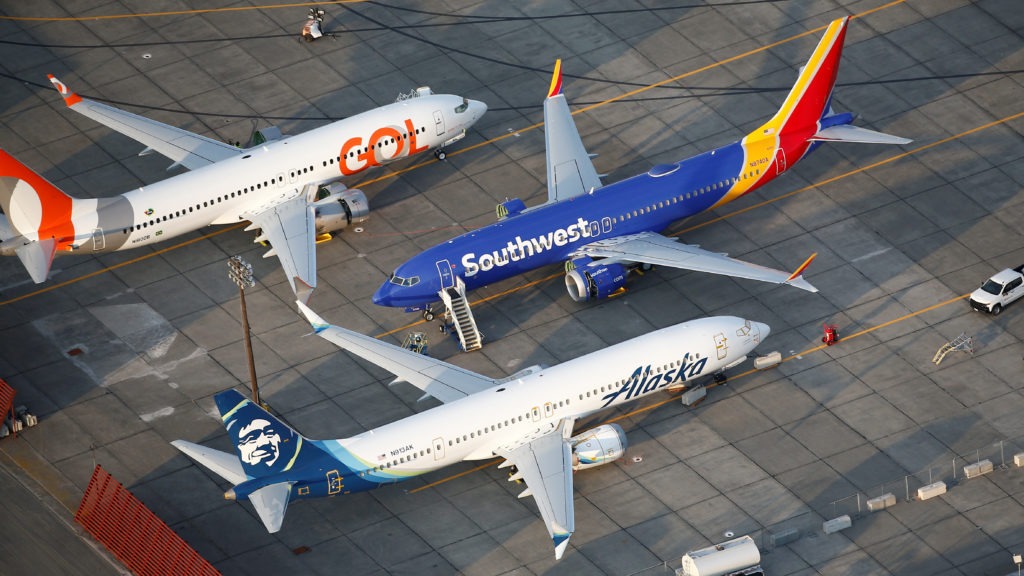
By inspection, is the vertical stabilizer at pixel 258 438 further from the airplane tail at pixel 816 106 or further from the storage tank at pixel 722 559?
the airplane tail at pixel 816 106

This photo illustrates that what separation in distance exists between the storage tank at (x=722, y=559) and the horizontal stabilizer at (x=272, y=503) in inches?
690

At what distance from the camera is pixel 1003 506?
86750 millimetres

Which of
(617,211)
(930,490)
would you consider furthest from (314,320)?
(930,490)

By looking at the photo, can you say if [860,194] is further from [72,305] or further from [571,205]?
[72,305]

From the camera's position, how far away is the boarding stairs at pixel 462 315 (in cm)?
9612

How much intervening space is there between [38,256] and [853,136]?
4322 centimetres

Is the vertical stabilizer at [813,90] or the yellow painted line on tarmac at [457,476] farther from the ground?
the vertical stabilizer at [813,90]

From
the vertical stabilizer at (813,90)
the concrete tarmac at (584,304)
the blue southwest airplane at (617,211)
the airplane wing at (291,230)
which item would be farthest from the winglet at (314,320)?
the vertical stabilizer at (813,90)

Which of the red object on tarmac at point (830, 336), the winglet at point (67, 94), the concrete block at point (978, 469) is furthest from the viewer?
the winglet at point (67, 94)

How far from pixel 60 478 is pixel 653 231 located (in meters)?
33.1

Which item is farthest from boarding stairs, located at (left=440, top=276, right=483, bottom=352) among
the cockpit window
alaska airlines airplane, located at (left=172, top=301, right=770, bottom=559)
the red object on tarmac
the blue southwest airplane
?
the red object on tarmac

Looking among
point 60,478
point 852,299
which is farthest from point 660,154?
point 60,478

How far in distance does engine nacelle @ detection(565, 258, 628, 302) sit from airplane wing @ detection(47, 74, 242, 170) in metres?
20.9

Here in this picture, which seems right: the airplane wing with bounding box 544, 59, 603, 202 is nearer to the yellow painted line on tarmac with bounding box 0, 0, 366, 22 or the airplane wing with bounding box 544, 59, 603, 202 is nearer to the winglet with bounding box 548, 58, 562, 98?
the winglet with bounding box 548, 58, 562, 98
